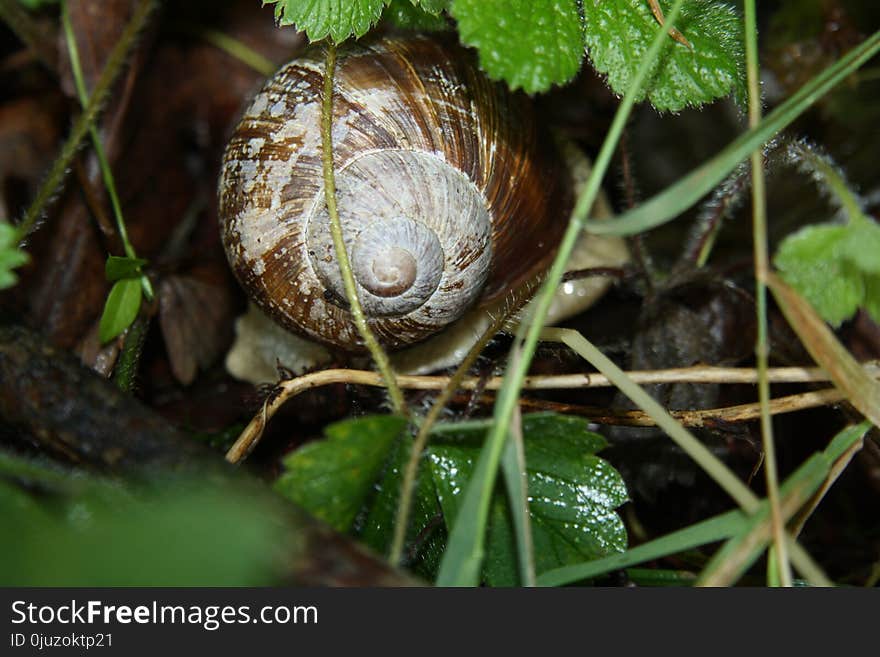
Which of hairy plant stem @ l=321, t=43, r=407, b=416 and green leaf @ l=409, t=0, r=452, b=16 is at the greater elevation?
green leaf @ l=409, t=0, r=452, b=16

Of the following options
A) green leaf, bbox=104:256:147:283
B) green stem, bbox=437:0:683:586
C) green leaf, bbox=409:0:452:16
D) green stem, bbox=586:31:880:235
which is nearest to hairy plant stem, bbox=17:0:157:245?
green leaf, bbox=104:256:147:283

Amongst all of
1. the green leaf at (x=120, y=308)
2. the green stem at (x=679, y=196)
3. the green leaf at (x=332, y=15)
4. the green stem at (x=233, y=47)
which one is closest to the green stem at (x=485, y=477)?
the green stem at (x=679, y=196)

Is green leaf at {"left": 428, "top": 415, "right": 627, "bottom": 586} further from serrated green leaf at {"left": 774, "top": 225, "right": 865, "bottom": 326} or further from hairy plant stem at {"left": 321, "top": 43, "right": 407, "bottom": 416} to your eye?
serrated green leaf at {"left": 774, "top": 225, "right": 865, "bottom": 326}

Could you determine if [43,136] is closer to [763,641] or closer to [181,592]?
[181,592]

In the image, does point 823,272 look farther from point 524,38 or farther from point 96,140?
point 96,140

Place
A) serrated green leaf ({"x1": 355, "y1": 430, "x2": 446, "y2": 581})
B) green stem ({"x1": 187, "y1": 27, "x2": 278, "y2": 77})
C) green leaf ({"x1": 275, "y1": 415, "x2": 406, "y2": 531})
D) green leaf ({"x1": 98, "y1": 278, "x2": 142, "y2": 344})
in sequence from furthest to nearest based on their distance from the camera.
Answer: green stem ({"x1": 187, "y1": 27, "x2": 278, "y2": 77}) → green leaf ({"x1": 98, "y1": 278, "x2": 142, "y2": 344}) → serrated green leaf ({"x1": 355, "y1": 430, "x2": 446, "y2": 581}) → green leaf ({"x1": 275, "y1": 415, "x2": 406, "y2": 531})
